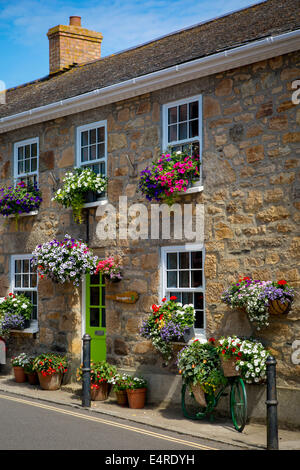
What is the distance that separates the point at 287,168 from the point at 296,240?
1.07 meters

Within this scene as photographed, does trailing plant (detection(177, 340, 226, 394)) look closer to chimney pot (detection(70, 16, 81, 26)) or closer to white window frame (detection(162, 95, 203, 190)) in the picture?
white window frame (detection(162, 95, 203, 190))

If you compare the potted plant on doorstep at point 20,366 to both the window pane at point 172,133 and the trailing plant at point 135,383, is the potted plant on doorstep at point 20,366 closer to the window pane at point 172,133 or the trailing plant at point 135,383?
the trailing plant at point 135,383

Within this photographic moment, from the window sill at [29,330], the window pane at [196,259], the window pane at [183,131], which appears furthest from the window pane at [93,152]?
the window sill at [29,330]

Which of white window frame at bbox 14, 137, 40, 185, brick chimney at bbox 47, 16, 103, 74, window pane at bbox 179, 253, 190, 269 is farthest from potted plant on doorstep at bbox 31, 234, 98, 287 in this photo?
brick chimney at bbox 47, 16, 103, 74

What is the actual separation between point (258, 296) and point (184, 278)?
6.52 feet

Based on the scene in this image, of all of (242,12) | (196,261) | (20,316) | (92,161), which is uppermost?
(242,12)

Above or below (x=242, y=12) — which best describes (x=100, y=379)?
below

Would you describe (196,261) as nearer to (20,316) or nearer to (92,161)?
(92,161)

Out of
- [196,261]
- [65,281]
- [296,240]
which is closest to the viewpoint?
[296,240]

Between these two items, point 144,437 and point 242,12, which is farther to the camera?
point 242,12

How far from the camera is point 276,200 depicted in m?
9.40

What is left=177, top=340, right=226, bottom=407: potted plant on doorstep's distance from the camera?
940cm

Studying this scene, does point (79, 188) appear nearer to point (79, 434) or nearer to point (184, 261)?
point (184, 261)

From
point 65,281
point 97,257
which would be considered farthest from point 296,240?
point 65,281
